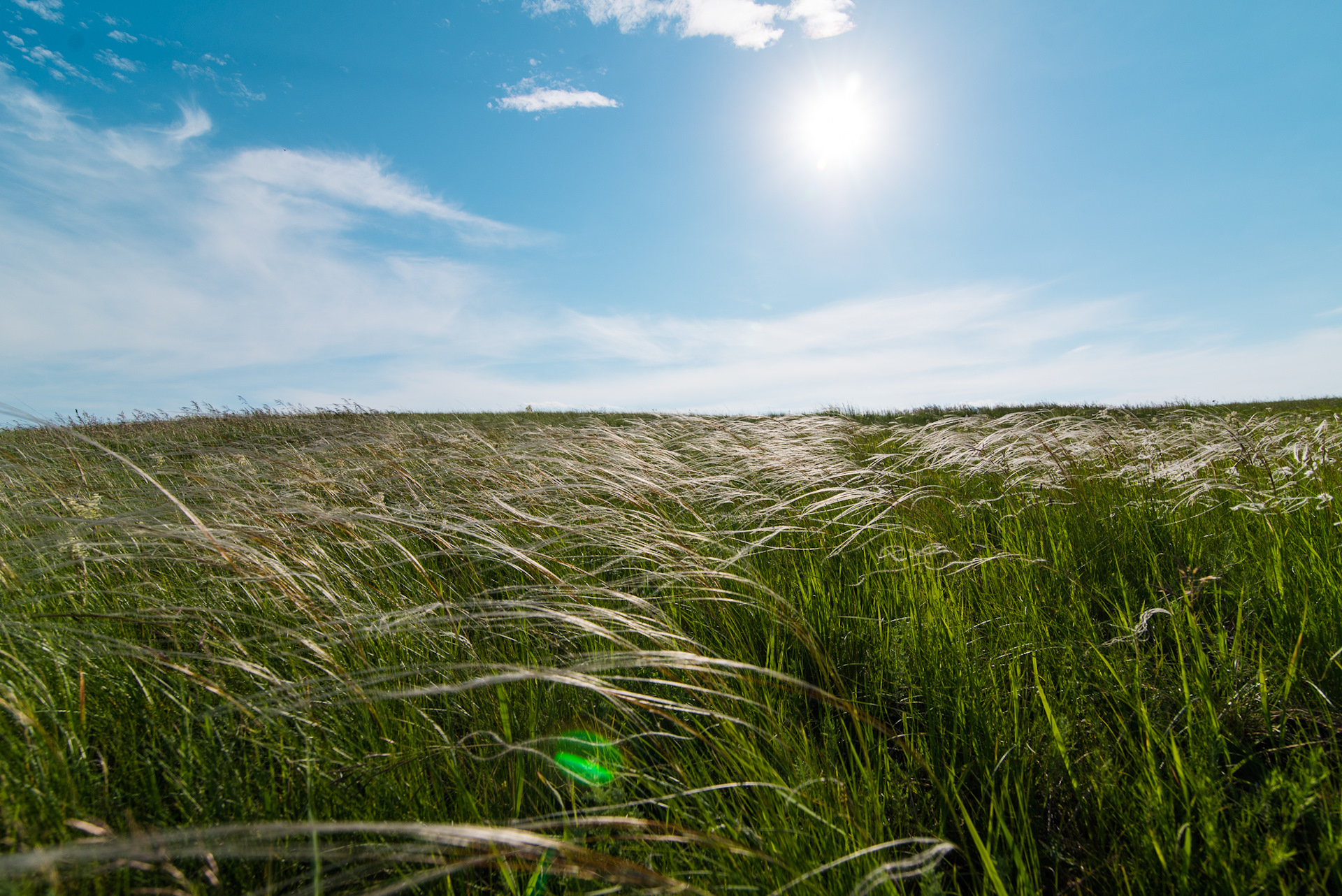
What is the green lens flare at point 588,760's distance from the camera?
1146 millimetres

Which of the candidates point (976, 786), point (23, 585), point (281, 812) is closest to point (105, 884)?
point (281, 812)

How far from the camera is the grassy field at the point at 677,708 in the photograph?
90 cm

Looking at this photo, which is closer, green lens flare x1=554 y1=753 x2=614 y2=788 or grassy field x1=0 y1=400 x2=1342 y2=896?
grassy field x1=0 y1=400 x2=1342 y2=896

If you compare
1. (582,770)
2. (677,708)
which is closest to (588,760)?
(582,770)

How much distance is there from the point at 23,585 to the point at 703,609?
2356mm

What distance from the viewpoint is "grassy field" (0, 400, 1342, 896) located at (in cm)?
90

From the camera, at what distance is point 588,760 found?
1192 mm

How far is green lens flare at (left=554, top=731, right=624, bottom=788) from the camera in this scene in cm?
115

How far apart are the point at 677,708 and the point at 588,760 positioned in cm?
33

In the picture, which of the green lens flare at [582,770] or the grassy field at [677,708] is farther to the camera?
the green lens flare at [582,770]

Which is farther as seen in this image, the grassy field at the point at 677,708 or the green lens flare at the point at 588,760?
the green lens flare at the point at 588,760

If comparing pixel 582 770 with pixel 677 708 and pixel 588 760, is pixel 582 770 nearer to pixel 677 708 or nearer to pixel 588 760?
pixel 588 760

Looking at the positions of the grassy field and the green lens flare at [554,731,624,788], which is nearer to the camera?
the grassy field

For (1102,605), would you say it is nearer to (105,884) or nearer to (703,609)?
(703,609)
